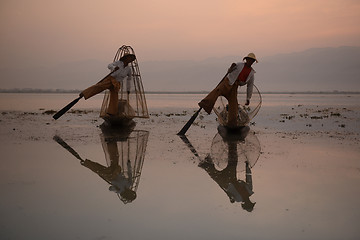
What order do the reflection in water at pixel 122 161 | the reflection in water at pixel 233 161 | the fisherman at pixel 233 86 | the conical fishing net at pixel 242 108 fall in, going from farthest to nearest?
the conical fishing net at pixel 242 108, the fisherman at pixel 233 86, the reflection in water at pixel 122 161, the reflection in water at pixel 233 161

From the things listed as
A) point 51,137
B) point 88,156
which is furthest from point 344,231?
point 51,137

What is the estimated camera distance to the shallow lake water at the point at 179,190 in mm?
4344

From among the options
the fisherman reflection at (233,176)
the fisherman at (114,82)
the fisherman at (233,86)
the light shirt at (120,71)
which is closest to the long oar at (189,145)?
the fisherman reflection at (233,176)

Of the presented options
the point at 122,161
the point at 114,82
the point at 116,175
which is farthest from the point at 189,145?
the point at 114,82

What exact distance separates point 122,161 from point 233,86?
5110 mm

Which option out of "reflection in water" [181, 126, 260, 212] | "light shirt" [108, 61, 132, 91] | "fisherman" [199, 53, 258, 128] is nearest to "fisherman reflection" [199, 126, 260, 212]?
"reflection in water" [181, 126, 260, 212]

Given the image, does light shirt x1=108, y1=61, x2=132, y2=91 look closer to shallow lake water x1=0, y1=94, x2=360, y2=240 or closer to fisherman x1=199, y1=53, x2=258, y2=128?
shallow lake water x1=0, y1=94, x2=360, y2=240

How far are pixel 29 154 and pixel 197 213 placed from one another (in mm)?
5371

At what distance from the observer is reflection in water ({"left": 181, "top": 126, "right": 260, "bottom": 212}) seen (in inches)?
232

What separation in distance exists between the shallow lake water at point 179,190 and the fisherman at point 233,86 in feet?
4.20

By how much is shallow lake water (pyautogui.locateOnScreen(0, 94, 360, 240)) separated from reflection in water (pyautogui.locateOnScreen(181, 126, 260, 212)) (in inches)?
0.9

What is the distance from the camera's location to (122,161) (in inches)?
314

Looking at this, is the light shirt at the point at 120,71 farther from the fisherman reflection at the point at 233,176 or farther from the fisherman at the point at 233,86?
the fisherman reflection at the point at 233,176

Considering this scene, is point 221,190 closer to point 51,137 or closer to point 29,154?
point 29,154
